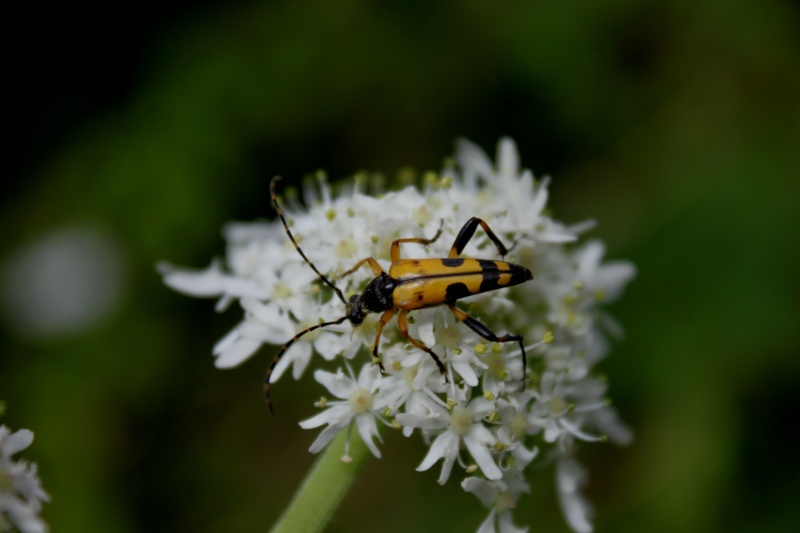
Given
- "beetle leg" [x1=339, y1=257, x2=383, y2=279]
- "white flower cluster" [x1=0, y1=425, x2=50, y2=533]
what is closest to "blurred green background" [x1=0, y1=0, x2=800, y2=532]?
"beetle leg" [x1=339, y1=257, x2=383, y2=279]

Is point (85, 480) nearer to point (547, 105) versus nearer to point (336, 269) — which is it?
point (336, 269)

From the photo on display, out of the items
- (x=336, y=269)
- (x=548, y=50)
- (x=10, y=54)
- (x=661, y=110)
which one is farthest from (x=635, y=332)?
(x=10, y=54)

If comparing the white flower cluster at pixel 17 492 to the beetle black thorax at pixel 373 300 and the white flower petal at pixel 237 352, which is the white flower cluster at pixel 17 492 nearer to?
the white flower petal at pixel 237 352

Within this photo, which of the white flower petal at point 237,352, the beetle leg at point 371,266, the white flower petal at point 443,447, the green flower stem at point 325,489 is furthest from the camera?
the white flower petal at point 237,352

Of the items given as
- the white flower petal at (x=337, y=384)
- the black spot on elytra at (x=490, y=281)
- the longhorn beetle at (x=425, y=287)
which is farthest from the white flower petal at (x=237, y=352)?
the black spot on elytra at (x=490, y=281)

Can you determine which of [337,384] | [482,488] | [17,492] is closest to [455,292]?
[337,384]

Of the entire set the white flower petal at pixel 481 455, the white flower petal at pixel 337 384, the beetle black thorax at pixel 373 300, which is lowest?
the white flower petal at pixel 481 455

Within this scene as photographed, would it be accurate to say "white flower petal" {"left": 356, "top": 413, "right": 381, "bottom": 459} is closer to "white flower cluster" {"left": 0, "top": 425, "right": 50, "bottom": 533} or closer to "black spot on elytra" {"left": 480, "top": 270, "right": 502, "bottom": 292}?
"black spot on elytra" {"left": 480, "top": 270, "right": 502, "bottom": 292}
